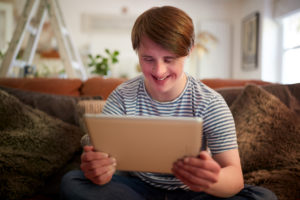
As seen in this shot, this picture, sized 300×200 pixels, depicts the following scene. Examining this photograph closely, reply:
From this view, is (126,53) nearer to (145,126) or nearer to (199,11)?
(199,11)

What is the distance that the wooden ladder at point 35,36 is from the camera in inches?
85.3

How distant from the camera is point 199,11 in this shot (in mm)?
5547

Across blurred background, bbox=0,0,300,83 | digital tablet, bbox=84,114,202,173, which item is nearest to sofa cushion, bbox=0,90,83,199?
digital tablet, bbox=84,114,202,173

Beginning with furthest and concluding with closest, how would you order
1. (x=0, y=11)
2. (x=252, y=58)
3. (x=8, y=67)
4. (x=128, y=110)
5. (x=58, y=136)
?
(x=0, y=11) < (x=252, y=58) < (x=8, y=67) < (x=58, y=136) < (x=128, y=110)

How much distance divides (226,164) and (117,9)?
17.1ft

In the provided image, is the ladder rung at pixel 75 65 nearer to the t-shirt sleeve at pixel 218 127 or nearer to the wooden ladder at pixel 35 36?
the wooden ladder at pixel 35 36

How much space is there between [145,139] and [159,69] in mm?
266

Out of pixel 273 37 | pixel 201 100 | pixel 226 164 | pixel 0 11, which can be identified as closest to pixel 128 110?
pixel 201 100

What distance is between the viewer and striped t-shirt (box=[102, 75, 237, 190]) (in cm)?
86

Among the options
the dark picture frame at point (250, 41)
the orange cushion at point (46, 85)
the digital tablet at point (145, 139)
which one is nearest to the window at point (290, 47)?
the dark picture frame at point (250, 41)

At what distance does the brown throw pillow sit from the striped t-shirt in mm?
297

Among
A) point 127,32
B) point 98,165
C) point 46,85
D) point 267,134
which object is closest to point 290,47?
point 127,32

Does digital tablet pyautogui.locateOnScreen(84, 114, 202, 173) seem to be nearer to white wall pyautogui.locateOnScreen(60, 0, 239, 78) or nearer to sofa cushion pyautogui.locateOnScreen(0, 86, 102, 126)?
sofa cushion pyautogui.locateOnScreen(0, 86, 102, 126)

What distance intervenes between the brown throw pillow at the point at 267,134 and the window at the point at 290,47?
269 cm
